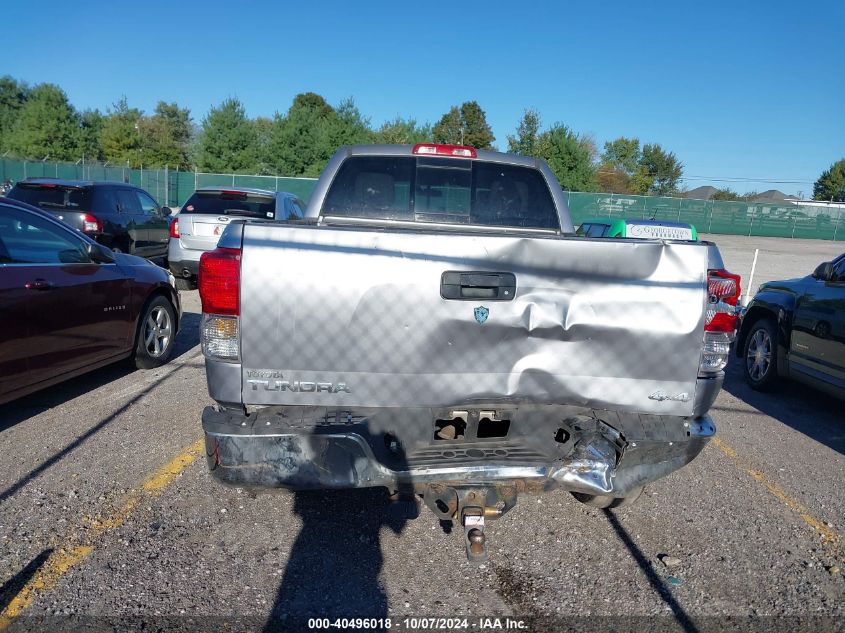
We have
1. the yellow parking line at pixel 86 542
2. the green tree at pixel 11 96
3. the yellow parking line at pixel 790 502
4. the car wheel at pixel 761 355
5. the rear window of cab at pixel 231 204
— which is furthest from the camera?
the green tree at pixel 11 96

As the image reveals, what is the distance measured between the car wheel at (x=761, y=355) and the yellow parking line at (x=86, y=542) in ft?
18.8

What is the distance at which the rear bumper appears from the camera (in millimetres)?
2656

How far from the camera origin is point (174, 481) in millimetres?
3896

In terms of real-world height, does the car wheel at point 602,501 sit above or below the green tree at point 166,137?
below

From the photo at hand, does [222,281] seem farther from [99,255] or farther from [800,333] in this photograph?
[800,333]

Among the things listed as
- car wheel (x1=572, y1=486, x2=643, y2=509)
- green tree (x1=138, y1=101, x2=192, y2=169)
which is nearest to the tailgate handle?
car wheel (x1=572, y1=486, x2=643, y2=509)

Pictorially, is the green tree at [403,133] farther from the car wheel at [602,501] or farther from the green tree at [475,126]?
the car wheel at [602,501]

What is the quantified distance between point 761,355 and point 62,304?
6.86m

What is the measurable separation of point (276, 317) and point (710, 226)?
4743 cm

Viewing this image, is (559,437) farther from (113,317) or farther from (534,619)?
(113,317)

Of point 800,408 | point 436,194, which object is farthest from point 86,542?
point 800,408

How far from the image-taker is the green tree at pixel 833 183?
74.8 meters

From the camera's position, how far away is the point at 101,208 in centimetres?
1041

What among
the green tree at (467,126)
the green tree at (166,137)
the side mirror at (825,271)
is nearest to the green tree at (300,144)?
the green tree at (166,137)
